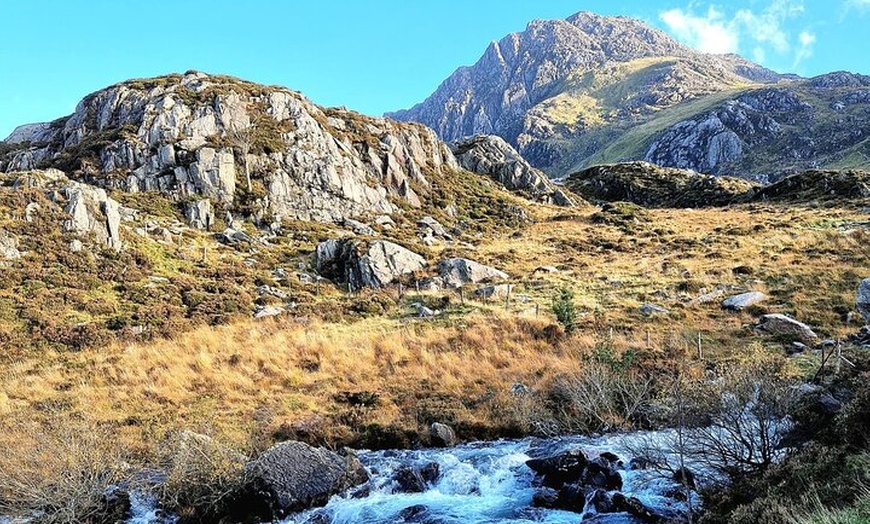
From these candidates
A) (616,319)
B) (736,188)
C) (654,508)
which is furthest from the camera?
(736,188)

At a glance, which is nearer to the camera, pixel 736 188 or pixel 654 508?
pixel 654 508

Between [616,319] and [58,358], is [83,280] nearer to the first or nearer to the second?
[58,358]

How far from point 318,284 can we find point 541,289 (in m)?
14.1

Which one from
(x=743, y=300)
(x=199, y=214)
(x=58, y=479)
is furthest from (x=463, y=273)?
(x=58, y=479)

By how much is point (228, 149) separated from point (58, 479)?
39.2m

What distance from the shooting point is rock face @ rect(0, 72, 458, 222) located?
43062 mm

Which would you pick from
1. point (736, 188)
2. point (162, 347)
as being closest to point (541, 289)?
point (162, 347)

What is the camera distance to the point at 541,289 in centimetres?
3098

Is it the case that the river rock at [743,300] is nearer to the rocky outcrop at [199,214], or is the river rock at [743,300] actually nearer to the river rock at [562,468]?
the river rock at [562,468]

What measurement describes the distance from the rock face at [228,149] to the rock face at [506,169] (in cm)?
1656

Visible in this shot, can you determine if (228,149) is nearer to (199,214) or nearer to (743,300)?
(199,214)

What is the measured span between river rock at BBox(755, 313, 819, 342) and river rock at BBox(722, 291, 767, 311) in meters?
2.55

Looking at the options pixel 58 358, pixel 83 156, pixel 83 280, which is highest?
pixel 83 156

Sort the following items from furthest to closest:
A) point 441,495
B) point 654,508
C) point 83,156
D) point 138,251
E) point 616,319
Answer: point 83,156 < point 138,251 < point 616,319 < point 441,495 < point 654,508
